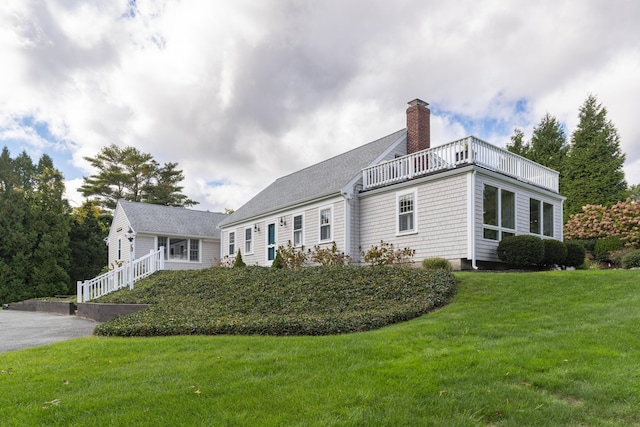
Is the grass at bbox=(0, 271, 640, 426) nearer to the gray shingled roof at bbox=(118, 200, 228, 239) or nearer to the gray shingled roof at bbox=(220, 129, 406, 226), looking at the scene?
the gray shingled roof at bbox=(220, 129, 406, 226)

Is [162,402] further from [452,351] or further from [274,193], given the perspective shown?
[274,193]

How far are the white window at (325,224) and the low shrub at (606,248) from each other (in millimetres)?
11201

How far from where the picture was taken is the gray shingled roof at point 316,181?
634 inches

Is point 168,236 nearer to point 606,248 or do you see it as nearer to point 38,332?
point 38,332

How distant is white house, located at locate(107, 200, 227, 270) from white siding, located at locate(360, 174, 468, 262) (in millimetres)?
11653

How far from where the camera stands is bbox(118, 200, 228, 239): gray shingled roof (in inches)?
901

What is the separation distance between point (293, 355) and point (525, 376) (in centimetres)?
252

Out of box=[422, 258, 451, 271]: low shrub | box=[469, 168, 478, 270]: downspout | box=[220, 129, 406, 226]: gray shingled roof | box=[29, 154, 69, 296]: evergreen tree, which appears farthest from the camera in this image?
box=[29, 154, 69, 296]: evergreen tree

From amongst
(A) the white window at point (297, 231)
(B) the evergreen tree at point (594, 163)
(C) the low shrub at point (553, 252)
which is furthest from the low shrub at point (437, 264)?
(B) the evergreen tree at point (594, 163)

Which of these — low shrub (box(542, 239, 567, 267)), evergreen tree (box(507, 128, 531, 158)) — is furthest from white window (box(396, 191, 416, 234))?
evergreen tree (box(507, 128, 531, 158))

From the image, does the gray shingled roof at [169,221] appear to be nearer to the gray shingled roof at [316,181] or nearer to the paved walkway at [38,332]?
the gray shingled roof at [316,181]

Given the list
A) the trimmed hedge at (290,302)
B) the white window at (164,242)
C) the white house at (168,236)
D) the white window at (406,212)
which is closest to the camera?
the trimmed hedge at (290,302)

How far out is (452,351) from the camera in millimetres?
4793

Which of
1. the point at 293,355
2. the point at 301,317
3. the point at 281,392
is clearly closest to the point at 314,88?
the point at 301,317
